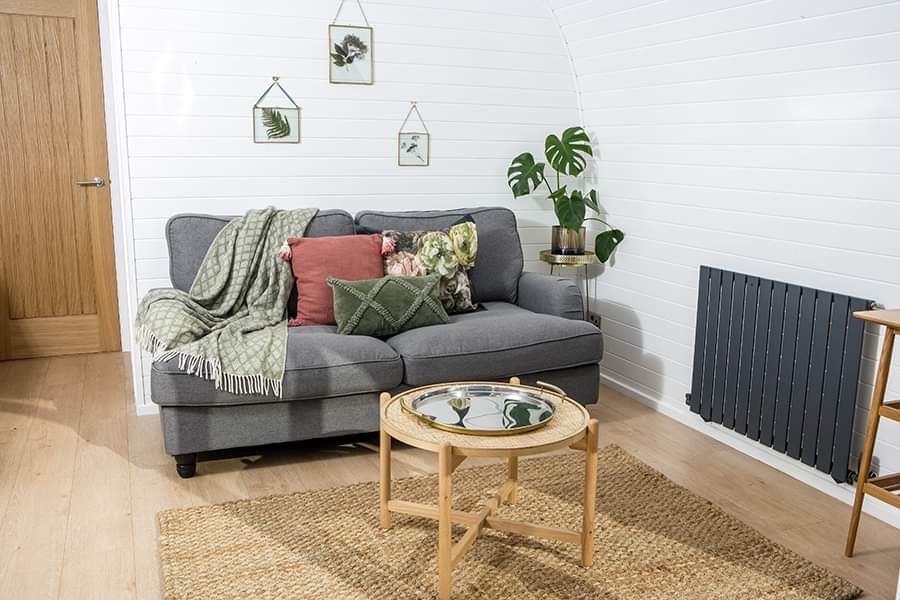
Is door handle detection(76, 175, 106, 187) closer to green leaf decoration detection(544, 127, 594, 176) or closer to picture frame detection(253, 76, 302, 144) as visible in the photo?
picture frame detection(253, 76, 302, 144)

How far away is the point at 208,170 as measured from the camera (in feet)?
12.5

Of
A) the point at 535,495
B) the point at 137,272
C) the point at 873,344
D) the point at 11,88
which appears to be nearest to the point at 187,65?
the point at 137,272

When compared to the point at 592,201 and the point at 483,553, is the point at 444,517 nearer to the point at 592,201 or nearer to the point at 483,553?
the point at 483,553

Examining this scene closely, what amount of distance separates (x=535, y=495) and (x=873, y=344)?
1272 millimetres

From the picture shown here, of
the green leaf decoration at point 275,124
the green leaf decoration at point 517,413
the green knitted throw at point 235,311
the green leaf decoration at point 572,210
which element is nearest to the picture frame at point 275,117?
the green leaf decoration at point 275,124

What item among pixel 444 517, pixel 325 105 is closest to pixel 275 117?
pixel 325 105

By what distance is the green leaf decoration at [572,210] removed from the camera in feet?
13.6

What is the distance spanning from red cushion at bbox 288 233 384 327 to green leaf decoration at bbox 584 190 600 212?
52.5 inches

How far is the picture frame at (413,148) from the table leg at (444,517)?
2.31 m

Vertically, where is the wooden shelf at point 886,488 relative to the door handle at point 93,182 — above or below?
below

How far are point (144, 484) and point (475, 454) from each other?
1.48 meters

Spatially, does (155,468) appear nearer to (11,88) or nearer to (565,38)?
(11,88)

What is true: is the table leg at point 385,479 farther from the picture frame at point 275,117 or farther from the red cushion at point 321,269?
the picture frame at point 275,117

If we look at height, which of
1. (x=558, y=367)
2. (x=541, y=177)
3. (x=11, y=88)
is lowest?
(x=558, y=367)
